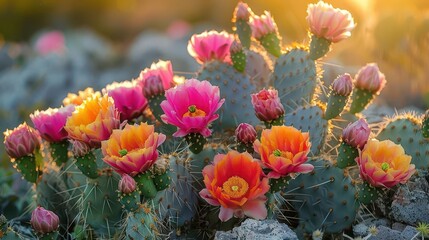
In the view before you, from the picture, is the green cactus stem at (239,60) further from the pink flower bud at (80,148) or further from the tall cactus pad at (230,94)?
the pink flower bud at (80,148)

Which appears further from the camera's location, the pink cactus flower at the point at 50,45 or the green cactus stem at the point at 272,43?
the pink cactus flower at the point at 50,45

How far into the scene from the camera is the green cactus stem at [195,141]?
2.90m

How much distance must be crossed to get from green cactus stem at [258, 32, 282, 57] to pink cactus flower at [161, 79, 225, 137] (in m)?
0.88

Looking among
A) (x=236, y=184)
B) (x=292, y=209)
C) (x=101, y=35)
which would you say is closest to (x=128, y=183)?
(x=236, y=184)

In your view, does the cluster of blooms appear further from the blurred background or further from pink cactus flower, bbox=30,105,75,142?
the blurred background

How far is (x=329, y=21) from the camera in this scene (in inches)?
126

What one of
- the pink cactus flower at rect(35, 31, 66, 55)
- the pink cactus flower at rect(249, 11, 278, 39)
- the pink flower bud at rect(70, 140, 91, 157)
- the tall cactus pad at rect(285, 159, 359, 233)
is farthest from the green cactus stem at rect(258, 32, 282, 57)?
the pink cactus flower at rect(35, 31, 66, 55)

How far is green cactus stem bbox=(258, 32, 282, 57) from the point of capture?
3.60m

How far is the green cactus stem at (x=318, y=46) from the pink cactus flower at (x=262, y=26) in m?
0.26

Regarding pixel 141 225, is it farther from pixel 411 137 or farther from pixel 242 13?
pixel 242 13

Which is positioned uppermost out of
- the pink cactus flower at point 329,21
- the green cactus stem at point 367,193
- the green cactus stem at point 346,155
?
the pink cactus flower at point 329,21

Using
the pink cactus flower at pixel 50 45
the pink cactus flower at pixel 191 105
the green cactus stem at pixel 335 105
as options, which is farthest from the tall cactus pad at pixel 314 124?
the pink cactus flower at pixel 50 45

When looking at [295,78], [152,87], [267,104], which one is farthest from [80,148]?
[295,78]

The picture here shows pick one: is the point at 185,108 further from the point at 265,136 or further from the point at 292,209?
the point at 292,209
